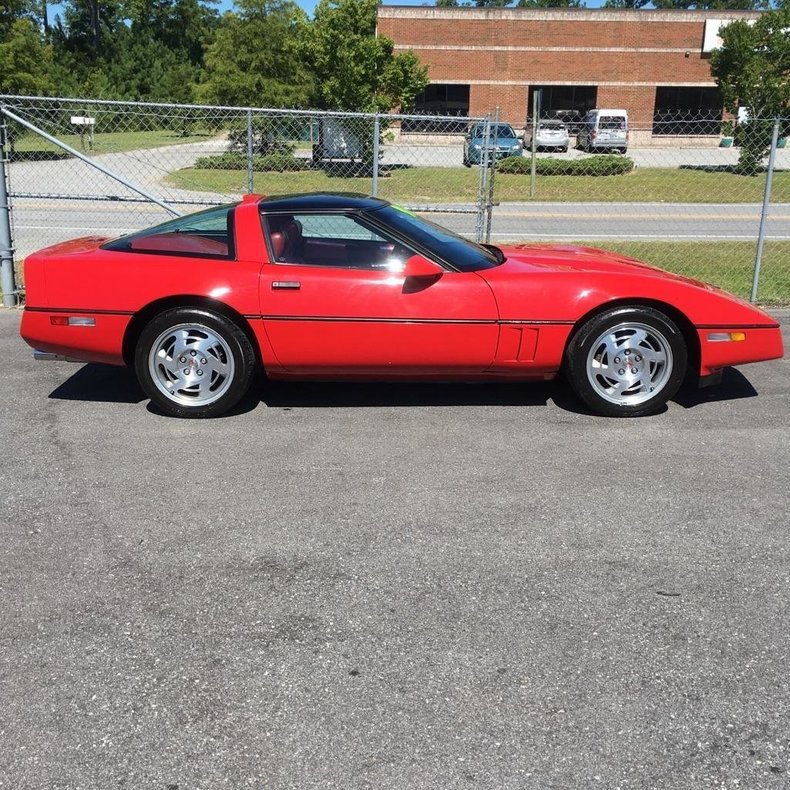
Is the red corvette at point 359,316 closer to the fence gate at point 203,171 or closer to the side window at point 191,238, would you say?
the side window at point 191,238

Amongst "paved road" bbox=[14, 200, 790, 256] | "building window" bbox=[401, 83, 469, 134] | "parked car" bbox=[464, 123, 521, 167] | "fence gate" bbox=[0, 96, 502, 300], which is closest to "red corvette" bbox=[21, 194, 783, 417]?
"fence gate" bbox=[0, 96, 502, 300]

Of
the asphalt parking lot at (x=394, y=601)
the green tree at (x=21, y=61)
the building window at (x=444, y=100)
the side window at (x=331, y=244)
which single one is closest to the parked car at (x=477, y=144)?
the side window at (x=331, y=244)

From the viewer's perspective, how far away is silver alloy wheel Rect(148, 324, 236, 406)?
5.33 meters

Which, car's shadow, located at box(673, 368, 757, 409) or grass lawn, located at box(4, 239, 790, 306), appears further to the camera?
grass lawn, located at box(4, 239, 790, 306)

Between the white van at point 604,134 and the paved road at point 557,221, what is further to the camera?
the white van at point 604,134

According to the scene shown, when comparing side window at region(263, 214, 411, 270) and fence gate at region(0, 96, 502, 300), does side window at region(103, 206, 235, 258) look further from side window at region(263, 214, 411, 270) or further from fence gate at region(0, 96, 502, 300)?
fence gate at region(0, 96, 502, 300)

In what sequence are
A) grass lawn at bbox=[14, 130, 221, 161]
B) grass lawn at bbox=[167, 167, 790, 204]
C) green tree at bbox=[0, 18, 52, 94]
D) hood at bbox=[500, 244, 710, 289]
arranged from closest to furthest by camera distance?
hood at bbox=[500, 244, 710, 289]
grass lawn at bbox=[167, 167, 790, 204]
grass lawn at bbox=[14, 130, 221, 161]
green tree at bbox=[0, 18, 52, 94]

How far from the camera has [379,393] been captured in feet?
19.8

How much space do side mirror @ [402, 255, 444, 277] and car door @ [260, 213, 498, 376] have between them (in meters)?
0.03

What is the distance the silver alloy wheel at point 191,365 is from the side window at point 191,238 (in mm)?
522

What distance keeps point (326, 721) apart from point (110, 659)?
2.71 feet

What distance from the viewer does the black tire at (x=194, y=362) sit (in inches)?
208

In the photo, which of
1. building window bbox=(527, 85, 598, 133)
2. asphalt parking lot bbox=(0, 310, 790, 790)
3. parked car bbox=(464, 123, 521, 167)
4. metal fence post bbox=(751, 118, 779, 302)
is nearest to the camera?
asphalt parking lot bbox=(0, 310, 790, 790)

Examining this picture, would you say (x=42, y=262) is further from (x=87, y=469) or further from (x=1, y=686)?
(x=1, y=686)
